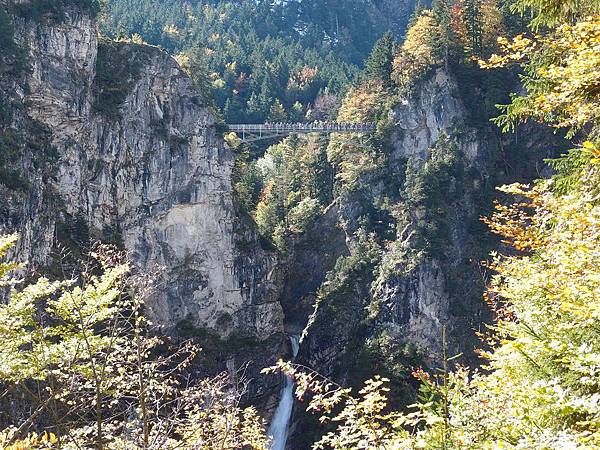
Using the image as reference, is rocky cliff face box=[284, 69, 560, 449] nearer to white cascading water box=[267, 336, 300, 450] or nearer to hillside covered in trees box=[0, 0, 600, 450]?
hillside covered in trees box=[0, 0, 600, 450]

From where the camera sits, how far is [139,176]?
31000 mm

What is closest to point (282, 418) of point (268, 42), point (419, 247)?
point (419, 247)

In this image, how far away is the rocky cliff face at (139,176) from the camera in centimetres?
2664

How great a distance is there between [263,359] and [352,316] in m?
6.09

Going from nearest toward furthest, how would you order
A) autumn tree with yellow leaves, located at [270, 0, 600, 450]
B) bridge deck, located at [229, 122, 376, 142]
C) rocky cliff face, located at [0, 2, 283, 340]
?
autumn tree with yellow leaves, located at [270, 0, 600, 450], rocky cliff face, located at [0, 2, 283, 340], bridge deck, located at [229, 122, 376, 142]

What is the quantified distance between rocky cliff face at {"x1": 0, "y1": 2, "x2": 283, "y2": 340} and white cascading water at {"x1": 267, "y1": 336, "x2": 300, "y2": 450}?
356cm

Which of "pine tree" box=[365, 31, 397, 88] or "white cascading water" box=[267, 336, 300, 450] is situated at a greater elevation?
"pine tree" box=[365, 31, 397, 88]

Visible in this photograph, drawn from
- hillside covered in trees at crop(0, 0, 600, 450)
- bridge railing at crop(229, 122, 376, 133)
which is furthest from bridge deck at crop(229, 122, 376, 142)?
hillside covered in trees at crop(0, 0, 600, 450)

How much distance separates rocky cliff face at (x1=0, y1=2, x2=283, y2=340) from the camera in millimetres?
26641

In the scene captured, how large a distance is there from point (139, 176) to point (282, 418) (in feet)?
51.1

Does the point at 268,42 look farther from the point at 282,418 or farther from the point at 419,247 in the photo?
the point at 282,418

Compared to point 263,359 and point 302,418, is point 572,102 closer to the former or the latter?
point 302,418

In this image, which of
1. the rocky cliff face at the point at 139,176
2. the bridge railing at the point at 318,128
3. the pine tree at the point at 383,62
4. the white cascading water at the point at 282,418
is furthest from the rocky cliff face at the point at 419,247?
the rocky cliff face at the point at 139,176

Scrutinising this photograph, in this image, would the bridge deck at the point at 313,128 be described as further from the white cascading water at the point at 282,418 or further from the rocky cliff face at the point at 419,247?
the white cascading water at the point at 282,418
